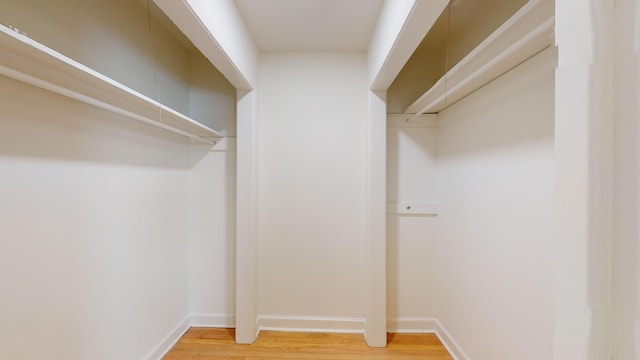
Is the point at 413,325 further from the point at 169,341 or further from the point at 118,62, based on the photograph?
the point at 118,62

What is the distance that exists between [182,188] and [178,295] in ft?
3.04

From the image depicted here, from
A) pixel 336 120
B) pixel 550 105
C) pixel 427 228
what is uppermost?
pixel 336 120

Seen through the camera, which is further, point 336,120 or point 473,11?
point 336,120

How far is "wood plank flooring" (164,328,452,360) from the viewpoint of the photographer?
2217 mm

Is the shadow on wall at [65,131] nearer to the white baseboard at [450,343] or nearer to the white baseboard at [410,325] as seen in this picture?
the white baseboard at [410,325]

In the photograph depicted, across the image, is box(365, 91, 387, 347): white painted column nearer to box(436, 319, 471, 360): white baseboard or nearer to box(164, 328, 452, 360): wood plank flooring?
box(164, 328, 452, 360): wood plank flooring

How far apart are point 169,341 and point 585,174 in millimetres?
2807

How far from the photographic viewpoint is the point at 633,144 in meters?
0.23

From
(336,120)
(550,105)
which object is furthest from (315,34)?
(550,105)

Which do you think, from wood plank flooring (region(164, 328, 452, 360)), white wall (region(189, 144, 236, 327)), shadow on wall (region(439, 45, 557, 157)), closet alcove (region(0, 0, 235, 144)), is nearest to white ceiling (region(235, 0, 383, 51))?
closet alcove (region(0, 0, 235, 144))

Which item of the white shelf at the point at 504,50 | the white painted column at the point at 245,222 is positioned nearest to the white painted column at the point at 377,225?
the white shelf at the point at 504,50

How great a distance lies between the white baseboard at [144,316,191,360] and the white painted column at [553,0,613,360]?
2.49m

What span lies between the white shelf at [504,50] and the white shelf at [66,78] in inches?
66.1

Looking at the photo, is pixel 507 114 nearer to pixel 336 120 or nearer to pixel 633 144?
pixel 336 120
